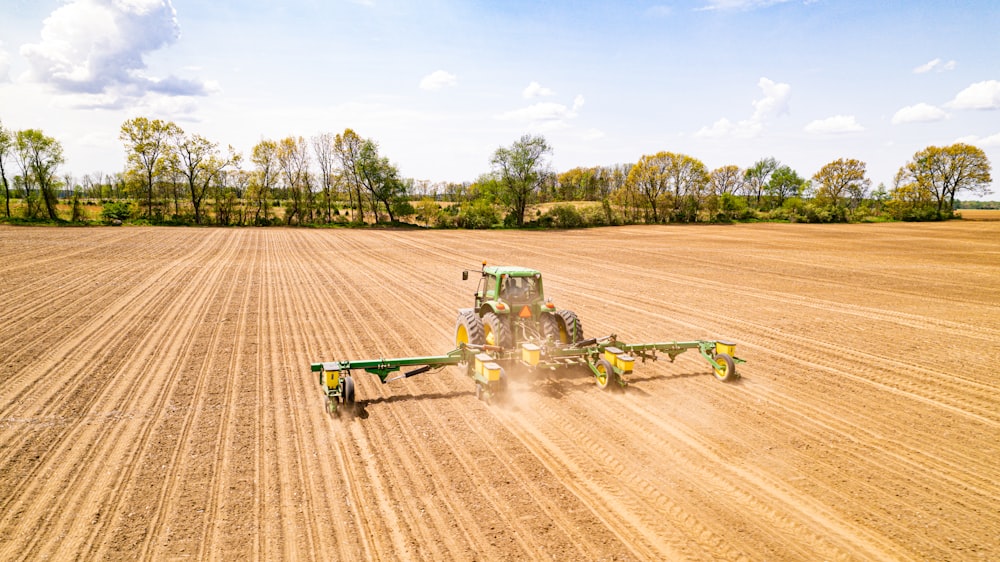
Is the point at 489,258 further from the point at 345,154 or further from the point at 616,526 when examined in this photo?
the point at 345,154

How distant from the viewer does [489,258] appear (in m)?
29.7

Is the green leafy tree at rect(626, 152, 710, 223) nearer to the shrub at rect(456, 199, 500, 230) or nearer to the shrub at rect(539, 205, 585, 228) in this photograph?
the shrub at rect(539, 205, 585, 228)

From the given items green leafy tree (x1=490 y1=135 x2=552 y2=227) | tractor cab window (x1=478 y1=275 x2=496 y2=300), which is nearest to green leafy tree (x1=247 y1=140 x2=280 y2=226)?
green leafy tree (x1=490 y1=135 x2=552 y2=227)

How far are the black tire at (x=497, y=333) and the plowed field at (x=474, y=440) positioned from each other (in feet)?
2.61

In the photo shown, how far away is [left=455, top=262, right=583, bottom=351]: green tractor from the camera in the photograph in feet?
29.9

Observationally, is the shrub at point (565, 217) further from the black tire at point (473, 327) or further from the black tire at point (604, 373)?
the black tire at point (604, 373)

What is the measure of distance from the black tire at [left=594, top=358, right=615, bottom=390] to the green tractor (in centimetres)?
75

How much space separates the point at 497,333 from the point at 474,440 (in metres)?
2.32

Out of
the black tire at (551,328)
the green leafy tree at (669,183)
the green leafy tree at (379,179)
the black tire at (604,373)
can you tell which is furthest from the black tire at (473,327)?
the green leafy tree at (669,183)

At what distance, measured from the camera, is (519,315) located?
9453 mm

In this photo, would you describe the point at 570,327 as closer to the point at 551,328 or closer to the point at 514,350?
the point at 551,328

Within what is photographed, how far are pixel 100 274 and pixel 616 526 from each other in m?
22.2

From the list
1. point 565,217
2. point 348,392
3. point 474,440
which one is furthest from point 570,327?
point 565,217

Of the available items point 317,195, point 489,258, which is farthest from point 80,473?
point 317,195
